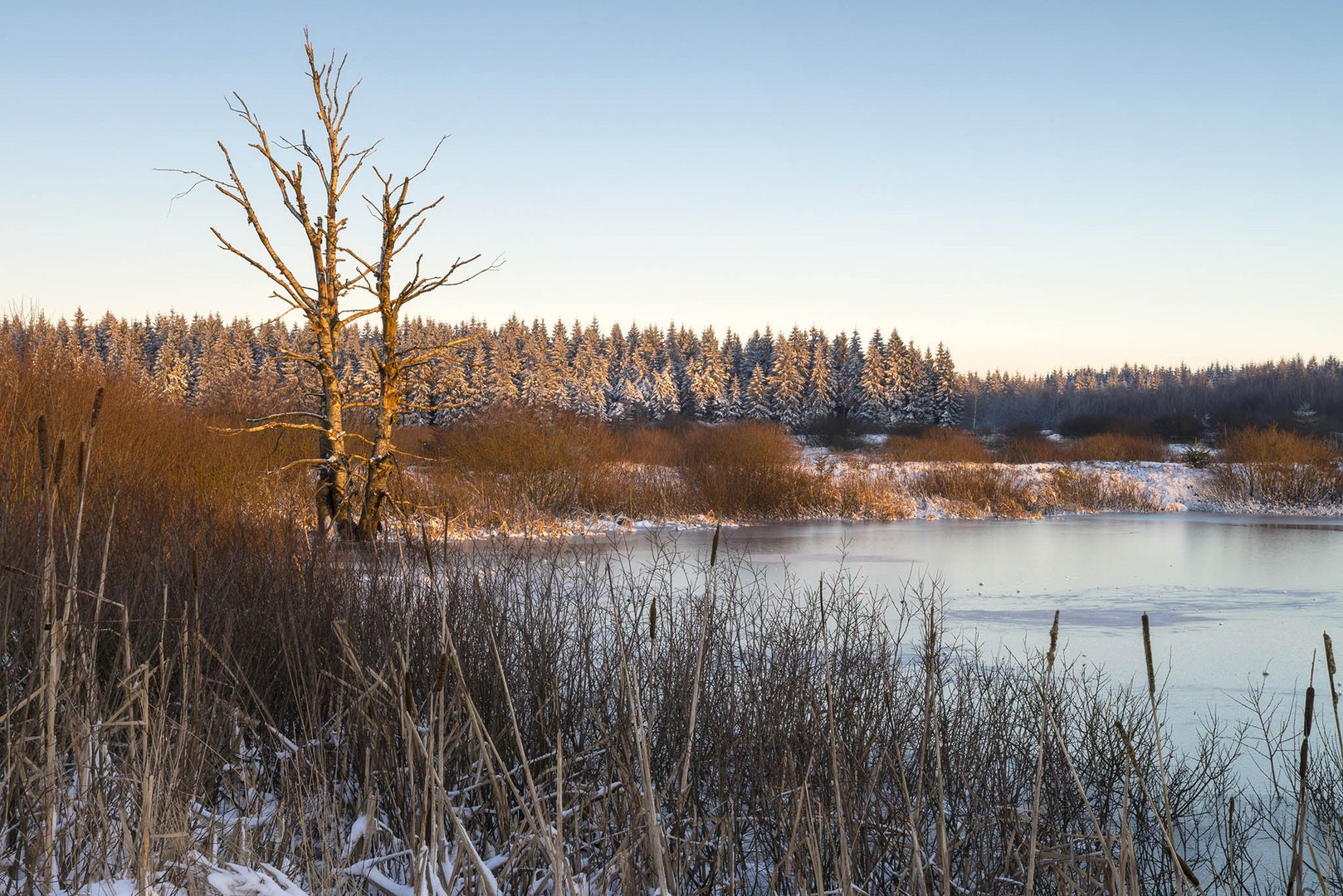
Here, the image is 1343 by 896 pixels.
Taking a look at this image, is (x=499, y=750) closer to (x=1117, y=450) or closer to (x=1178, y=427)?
(x=1117, y=450)

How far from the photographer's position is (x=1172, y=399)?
8906cm

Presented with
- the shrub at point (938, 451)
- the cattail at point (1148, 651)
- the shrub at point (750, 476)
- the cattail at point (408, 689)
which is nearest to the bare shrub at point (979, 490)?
the shrub at point (750, 476)

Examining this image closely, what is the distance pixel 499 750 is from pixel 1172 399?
9584cm

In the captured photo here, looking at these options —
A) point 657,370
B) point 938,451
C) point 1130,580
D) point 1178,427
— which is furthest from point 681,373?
point 1130,580

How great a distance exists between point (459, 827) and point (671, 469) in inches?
805

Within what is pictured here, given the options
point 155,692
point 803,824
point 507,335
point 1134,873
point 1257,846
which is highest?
point 507,335

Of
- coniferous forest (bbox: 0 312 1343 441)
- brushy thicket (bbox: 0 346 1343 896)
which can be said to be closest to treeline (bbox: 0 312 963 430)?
coniferous forest (bbox: 0 312 1343 441)

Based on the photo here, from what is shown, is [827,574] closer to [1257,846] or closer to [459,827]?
[1257,846]

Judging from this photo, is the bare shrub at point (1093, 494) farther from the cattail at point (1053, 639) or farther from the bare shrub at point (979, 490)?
the cattail at point (1053, 639)

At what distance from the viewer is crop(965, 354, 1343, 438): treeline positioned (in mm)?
51594

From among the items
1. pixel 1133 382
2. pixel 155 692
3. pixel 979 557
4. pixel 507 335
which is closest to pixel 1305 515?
pixel 979 557

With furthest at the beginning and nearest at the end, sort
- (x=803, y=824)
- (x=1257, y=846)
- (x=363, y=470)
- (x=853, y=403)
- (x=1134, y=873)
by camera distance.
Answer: (x=853, y=403), (x=363, y=470), (x=1257, y=846), (x=803, y=824), (x=1134, y=873)

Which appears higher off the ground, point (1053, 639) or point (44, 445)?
point (44, 445)

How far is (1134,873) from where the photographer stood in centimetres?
179
